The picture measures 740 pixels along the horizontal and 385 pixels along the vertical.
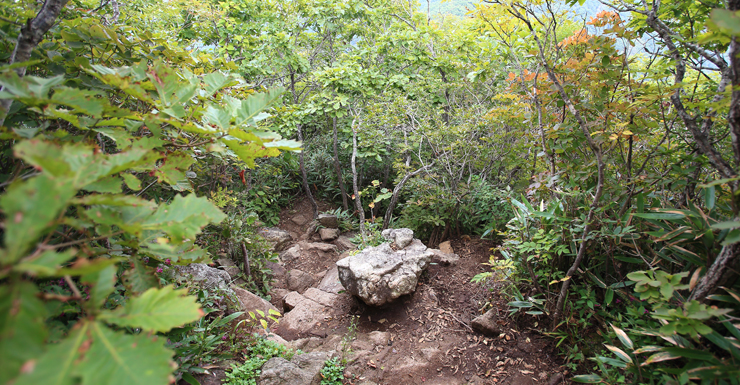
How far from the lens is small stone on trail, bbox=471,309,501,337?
2828mm

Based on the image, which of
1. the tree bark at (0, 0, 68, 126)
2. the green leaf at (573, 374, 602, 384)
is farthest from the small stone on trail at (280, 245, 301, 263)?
the tree bark at (0, 0, 68, 126)

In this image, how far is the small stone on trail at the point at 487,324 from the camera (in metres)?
2.83

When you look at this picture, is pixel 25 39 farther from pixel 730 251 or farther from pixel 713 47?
pixel 713 47

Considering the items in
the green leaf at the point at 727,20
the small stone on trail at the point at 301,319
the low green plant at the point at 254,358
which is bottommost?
the small stone on trail at the point at 301,319

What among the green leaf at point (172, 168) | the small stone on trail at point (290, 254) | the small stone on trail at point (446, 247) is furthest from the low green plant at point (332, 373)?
the small stone on trail at point (290, 254)

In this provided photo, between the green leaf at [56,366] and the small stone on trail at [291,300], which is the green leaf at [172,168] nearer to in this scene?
the green leaf at [56,366]

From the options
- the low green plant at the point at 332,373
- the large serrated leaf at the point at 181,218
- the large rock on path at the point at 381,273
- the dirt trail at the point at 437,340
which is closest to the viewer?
the large serrated leaf at the point at 181,218

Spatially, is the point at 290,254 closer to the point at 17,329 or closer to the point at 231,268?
the point at 231,268

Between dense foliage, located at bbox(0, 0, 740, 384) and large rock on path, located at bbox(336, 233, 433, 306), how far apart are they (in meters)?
0.88

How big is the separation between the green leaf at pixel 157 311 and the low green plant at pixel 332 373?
1.93 meters

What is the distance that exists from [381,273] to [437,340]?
854 millimetres

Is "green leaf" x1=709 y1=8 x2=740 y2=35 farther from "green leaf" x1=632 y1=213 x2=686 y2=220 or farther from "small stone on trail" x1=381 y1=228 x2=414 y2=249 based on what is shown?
"small stone on trail" x1=381 y1=228 x2=414 y2=249

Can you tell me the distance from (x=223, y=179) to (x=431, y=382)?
3.22m

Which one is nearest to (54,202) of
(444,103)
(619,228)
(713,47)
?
(619,228)
